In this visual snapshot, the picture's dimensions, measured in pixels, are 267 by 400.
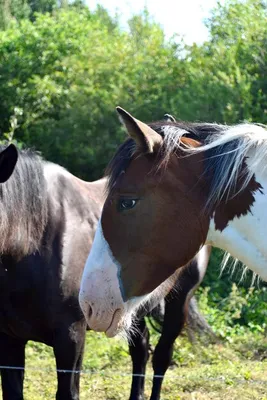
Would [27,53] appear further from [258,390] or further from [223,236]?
[223,236]

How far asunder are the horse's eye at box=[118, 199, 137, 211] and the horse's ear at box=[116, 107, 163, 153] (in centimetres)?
19

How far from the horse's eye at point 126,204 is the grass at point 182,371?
2173mm

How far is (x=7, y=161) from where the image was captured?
12.1 ft

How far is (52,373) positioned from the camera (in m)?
6.36

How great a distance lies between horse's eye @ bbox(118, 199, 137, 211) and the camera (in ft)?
8.68

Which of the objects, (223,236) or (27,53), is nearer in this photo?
(223,236)

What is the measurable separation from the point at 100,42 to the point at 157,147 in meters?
12.2

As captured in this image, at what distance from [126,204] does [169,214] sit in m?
0.17

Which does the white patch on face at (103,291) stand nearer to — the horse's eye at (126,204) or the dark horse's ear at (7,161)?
the horse's eye at (126,204)

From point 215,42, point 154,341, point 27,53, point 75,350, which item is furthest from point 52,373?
point 27,53

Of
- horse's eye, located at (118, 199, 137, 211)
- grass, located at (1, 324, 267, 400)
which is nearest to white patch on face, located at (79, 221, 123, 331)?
horse's eye, located at (118, 199, 137, 211)

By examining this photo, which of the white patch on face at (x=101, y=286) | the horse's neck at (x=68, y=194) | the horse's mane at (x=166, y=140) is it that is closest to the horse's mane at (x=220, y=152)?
the horse's mane at (x=166, y=140)

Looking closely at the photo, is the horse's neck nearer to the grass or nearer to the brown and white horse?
the grass

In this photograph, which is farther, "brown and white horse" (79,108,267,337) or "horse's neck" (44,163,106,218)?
"horse's neck" (44,163,106,218)
